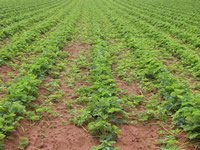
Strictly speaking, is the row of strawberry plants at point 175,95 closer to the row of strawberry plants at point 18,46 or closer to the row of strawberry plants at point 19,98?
the row of strawberry plants at point 19,98

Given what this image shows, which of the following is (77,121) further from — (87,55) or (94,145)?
(87,55)

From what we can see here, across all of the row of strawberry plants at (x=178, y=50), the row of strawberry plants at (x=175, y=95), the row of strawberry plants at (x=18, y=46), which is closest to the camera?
the row of strawberry plants at (x=175, y=95)

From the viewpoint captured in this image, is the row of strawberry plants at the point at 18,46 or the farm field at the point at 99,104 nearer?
the farm field at the point at 99,104

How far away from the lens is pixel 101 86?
4883mm

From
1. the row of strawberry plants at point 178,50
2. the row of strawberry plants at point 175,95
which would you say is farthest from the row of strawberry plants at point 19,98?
Answer: the row of strawberry plants at point 178,50

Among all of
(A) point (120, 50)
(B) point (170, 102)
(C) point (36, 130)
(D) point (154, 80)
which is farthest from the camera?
(A) point (120, 50)

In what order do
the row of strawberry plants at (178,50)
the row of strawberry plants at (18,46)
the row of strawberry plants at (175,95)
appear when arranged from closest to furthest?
1. the row of strawberry plants at (175,95)
2. the row of strawberry plants at (178,50)
3. the row of strawberry plants at (18,46)

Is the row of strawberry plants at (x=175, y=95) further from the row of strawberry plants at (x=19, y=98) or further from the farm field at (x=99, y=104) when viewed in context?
the row of strawberry plants at (x=19, y=98)

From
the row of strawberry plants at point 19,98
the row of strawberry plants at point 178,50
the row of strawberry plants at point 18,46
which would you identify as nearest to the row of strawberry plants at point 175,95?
the row of strawberry plants at point 178,50

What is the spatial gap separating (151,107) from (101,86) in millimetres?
1304

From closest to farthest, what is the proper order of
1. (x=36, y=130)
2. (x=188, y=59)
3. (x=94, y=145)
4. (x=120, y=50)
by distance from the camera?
1. (x=94, y=145)
2. (x=36, y=130)
3. (x=188, y=59)
4. (x=120, y=50)

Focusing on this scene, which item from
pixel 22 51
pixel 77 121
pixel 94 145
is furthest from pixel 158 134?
pixel 22 51

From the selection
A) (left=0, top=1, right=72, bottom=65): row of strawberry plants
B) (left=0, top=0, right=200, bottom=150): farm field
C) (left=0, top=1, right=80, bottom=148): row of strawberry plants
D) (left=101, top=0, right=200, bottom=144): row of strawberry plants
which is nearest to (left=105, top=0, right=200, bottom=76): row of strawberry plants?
(left=0, top=0, right=200, bottom=150): farm field

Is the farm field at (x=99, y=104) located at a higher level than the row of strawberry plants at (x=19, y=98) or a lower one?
lower
